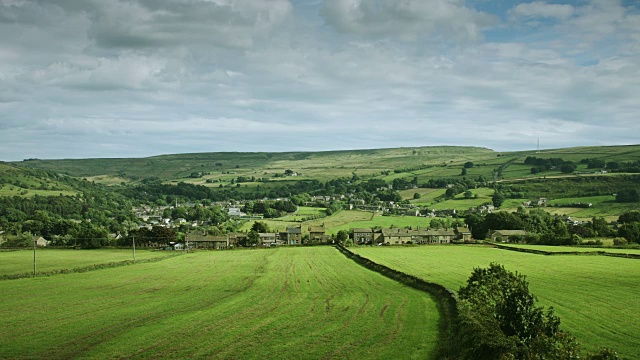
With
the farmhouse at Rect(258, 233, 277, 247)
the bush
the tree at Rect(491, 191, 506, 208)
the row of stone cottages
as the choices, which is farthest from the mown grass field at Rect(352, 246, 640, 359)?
the tree at Rect(491, 191, 506, 208)

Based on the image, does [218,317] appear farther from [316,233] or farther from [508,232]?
[508,232]

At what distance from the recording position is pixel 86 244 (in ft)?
325

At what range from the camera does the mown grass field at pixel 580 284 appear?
2509 cm

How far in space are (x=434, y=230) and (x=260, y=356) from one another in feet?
315

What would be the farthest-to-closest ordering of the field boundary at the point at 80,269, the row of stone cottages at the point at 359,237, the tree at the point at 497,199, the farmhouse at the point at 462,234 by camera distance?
the tree at the point at 497,199
the farmhouse at the point at 462,234
the row of stone cottages at the point at 359,237
the field boundary at the point at 80,269

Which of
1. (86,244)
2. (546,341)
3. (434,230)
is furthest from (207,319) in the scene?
(434,230)

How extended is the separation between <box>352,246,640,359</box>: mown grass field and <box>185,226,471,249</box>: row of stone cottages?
112ft

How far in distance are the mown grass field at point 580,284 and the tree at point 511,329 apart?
4184 mm

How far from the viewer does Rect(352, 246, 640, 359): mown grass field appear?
988 inches

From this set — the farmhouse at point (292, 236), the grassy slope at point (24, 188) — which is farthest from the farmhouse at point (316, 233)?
the grassy slope at point (24, 188)

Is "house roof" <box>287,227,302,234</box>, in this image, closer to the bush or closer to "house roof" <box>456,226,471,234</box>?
"house roof" <box>456,226,471,234</box>

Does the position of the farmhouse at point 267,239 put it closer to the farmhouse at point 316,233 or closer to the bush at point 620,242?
the farmhouse at point 316,233

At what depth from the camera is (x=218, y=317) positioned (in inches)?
1216

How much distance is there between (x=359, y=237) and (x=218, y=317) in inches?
3303
